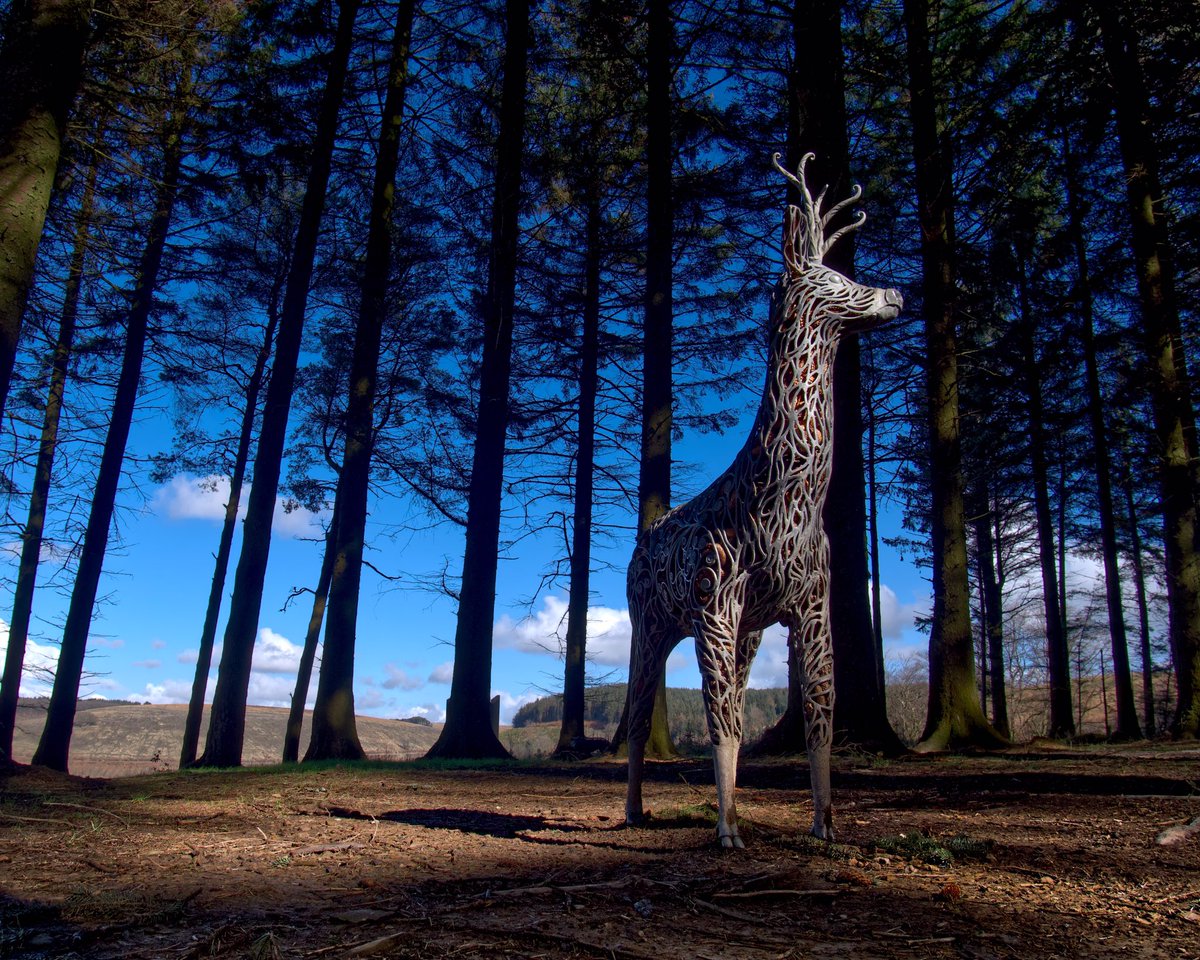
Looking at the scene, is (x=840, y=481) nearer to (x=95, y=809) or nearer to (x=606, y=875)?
(x=606, y=875)

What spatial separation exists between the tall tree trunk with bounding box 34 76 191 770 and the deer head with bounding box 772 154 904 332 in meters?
11.1

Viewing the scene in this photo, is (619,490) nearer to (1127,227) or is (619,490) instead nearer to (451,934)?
(1127,227)

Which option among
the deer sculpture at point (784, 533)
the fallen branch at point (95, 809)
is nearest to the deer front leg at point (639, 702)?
the deer sculpture at point (784, 533)

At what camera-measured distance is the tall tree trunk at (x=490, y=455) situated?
13344 mm

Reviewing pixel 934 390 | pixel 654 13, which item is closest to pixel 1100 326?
pixel 934 390

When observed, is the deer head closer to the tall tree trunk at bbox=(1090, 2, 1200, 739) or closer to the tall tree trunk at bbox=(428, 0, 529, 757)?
the tall tree trunk at bbox=(428, 0, 529, 757)

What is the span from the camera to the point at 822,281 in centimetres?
499

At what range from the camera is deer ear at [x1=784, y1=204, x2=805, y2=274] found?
504cm

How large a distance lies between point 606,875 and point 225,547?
1676cm

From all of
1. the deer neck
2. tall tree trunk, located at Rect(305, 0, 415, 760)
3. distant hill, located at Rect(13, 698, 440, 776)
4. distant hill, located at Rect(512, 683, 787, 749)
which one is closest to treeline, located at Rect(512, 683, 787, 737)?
distant hill, located at Rect(512, 683, 787, 749)

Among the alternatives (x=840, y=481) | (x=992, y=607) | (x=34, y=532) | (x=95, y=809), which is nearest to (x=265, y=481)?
(x=34, y=532)

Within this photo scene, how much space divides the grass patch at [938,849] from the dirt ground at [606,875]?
0.03 ft

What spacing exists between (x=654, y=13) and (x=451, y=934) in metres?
13.4

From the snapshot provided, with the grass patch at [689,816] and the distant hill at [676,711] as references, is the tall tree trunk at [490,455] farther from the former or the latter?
the grass patch at [689,816]
